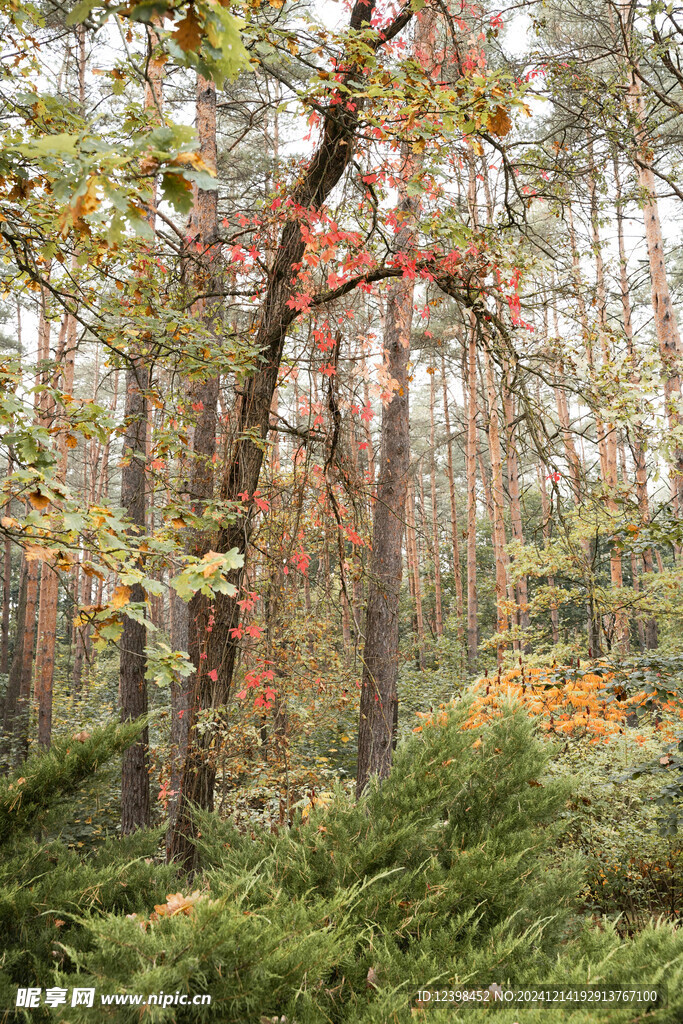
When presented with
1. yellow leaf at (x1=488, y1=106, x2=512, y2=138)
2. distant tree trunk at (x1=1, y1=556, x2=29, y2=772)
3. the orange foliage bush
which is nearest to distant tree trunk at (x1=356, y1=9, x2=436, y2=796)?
the orange foliage bush

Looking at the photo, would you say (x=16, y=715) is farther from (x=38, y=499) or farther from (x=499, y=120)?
(x=499, y=120)

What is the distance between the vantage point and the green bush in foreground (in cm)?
143

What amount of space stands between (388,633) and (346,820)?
145 inches

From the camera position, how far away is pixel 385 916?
194 centimetres

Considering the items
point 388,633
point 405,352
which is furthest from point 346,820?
point 405,352

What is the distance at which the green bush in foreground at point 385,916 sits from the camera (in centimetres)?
143

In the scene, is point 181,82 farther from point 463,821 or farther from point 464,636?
point 464,636

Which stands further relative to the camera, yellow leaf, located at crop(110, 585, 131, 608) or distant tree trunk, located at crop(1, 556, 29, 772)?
distant tree trunk, located at crop(1, 556, 29, 772)

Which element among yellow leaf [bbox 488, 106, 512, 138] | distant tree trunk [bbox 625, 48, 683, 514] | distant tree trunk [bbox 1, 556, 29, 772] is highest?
distant tree trunk [bbox 625, 48, 683, 514]

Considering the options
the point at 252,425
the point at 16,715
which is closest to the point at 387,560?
the point at 252,425

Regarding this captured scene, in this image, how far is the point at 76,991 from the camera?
4.56 ft

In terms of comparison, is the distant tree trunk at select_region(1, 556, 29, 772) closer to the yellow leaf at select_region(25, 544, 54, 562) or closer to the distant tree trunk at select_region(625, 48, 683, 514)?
the yellow leaf at select_region(25, 544, 54, 562)

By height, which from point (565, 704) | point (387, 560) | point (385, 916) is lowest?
point (385, 916)

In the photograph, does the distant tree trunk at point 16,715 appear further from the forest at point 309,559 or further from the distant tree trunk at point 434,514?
the distant tree trunk at point 434,514
